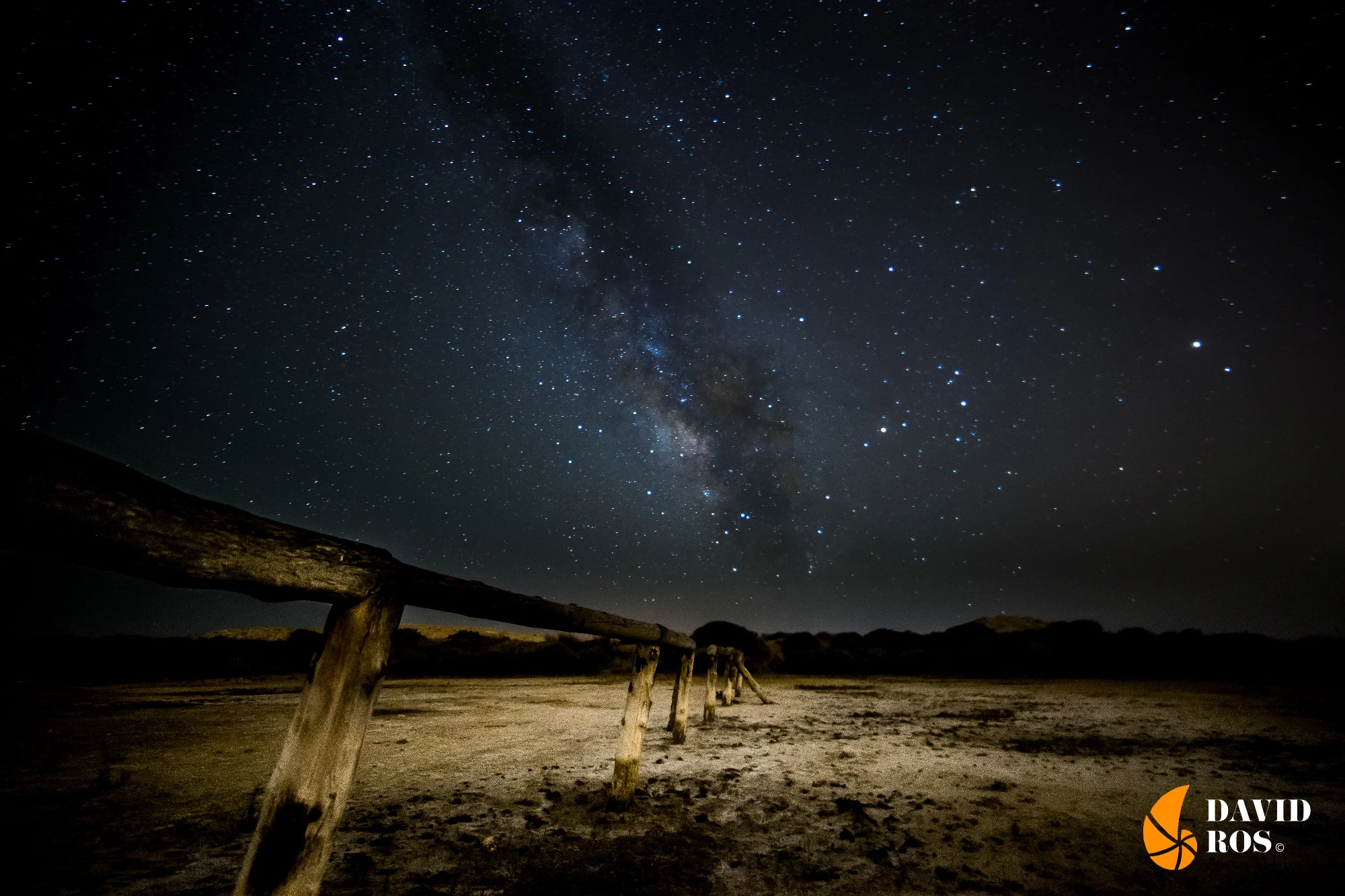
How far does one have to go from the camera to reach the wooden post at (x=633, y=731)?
453 cm

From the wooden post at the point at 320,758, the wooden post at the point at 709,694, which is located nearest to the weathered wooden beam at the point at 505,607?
the wooden post at the point at 320,758

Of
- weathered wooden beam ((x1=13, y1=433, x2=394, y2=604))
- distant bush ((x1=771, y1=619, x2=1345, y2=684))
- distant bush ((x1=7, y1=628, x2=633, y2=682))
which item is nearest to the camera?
weathered wooden beam ((x1=13, y1=433, x2=394, y2=604))

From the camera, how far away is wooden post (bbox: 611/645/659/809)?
14.9 feet

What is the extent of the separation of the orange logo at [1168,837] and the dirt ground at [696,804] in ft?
0.31

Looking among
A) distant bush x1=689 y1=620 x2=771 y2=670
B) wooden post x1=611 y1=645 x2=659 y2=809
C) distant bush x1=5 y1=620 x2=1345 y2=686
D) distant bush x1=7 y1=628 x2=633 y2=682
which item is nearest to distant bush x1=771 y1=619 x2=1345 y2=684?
distant bush x1=5 y1=620 x2=1345 y2=686

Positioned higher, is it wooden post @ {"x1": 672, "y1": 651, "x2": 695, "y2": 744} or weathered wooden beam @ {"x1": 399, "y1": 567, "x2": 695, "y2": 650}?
weathered wooden beam @ {"x1": 399, "y1": 567, "x2": 695, "y2": 650}

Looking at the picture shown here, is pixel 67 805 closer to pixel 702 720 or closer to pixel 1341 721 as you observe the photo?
pixel 702 720

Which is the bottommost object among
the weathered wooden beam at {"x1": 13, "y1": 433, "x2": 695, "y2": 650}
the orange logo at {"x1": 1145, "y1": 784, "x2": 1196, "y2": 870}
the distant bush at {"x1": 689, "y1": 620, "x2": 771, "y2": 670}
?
the distant bush at {"x1": 689, "y1": 620, "x2": 771, "y2": 670}

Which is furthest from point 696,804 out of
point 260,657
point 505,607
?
Answer: point 260,657

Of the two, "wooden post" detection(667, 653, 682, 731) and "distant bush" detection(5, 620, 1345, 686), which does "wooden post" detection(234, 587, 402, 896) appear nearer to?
"wooden post" detection(667, 653, 682, 731)

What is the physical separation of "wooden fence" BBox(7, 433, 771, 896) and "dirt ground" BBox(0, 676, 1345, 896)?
157 centimetres

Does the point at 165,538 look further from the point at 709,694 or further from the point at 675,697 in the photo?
the point at 709,694

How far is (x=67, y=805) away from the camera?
421 cm

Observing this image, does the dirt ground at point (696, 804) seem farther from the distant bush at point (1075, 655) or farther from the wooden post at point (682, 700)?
the distant bush at point (1075, 655)
